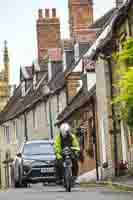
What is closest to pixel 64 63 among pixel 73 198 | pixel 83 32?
pixel 83 32

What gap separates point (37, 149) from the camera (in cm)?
2708

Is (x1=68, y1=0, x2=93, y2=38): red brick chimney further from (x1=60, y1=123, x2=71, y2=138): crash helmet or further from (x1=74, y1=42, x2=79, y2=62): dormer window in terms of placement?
(x1=60, y1=123, x2=71, y2=138): crash helmet

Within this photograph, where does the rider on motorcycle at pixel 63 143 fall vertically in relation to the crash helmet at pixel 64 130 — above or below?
below

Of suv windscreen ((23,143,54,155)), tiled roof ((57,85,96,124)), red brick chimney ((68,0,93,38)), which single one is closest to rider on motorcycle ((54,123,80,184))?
suv windscreen ((23,143,54,155))

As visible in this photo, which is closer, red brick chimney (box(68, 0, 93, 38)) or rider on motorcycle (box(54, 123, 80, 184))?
rider on motorcycle (box(54, 123, 80, 184))

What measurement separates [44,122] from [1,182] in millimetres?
17404

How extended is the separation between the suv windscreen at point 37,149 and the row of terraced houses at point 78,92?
78.5 inches

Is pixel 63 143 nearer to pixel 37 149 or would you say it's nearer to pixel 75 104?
pixel 37 149

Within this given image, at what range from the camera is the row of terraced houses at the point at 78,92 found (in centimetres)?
3325

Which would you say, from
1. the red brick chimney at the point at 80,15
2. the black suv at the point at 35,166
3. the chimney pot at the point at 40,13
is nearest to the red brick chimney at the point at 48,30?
the chimney pot at the point at 40,13

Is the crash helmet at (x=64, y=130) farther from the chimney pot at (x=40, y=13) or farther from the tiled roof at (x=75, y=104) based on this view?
the chimney pot at (x=40, y=13)

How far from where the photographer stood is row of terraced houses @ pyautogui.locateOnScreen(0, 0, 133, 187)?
109 ft

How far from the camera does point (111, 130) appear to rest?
33469 mm

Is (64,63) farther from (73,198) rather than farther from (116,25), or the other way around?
(73,198)
